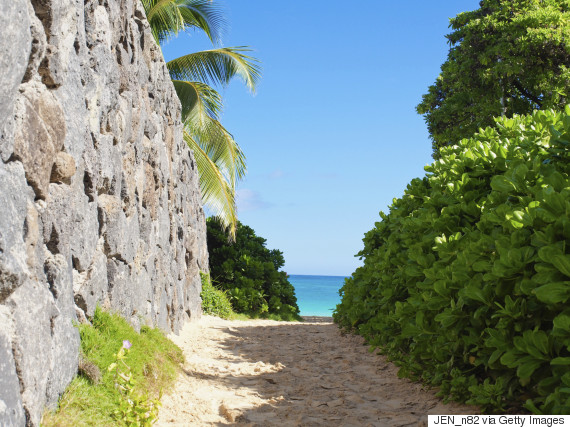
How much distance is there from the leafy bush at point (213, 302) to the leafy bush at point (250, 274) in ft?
Result: 3.11

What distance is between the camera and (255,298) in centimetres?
1272

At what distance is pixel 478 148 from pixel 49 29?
3.61 metres

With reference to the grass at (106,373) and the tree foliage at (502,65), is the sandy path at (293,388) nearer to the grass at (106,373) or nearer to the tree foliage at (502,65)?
the grass at (106,373)

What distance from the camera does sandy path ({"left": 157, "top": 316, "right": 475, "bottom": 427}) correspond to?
406cm

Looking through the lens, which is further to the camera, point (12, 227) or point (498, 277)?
point (498, 277)

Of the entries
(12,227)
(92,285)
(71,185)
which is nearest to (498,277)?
(12,227)

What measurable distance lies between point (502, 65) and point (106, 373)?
1367cm

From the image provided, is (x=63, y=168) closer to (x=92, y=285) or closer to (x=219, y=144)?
(x=92, y=285)

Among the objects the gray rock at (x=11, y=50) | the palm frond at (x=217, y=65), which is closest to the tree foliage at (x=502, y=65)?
the palm frond at (x=217, y=65)

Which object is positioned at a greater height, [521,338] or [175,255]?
[175,255]

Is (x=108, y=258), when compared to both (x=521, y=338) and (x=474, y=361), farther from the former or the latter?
(x=521, y=338)

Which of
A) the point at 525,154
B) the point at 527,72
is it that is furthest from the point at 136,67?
the point at 527,72

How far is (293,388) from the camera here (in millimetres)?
5062

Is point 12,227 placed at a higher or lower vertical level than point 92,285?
higher
